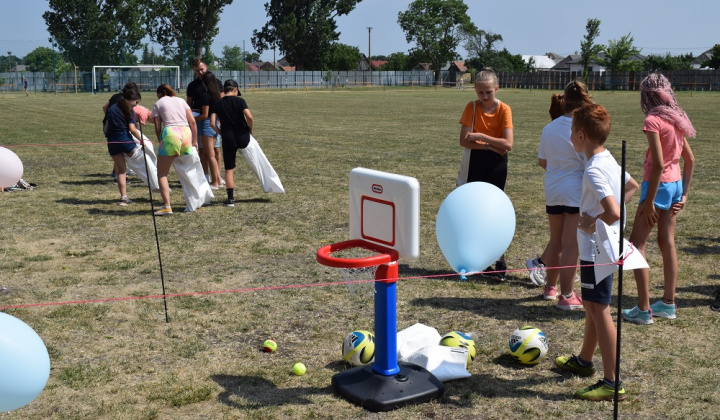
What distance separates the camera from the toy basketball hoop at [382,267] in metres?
3.96

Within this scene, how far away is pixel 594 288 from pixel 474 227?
0.85m

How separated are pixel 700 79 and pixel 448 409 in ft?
211

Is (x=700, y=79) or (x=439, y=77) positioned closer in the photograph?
(x=700, y=79)

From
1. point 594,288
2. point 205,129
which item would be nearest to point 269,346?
point 594,288

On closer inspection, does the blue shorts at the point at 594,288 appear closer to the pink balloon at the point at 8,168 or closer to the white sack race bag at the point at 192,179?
the pink balloon at the point at 8,168

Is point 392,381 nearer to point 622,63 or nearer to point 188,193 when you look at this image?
point 188,193

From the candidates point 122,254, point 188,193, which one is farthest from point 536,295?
point 188,193

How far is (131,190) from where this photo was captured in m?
11.7

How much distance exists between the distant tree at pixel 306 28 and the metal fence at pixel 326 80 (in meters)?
6.30

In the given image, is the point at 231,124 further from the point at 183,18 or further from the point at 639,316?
the point at 183,18

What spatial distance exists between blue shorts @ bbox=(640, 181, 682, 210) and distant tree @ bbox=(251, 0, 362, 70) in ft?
258

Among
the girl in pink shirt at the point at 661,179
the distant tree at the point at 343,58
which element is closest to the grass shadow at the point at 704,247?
the girl in pink shirt at the point at 661,179

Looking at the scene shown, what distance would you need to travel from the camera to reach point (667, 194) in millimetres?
5438

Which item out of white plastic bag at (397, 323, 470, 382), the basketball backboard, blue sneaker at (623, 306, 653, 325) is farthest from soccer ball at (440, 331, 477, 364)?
blue sneaker at (623, 306, 653, 325)
